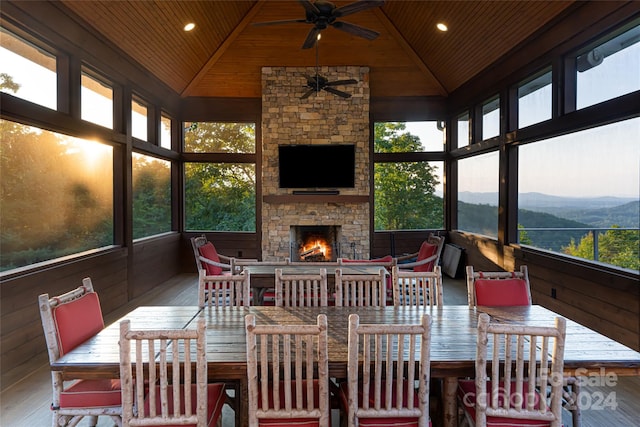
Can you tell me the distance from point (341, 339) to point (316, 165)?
5.50 m

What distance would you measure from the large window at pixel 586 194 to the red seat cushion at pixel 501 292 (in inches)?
77.5

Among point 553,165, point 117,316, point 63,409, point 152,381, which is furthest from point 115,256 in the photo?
point 553,165

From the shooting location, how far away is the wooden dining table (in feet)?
5.97

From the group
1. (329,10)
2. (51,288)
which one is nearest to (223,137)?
(51,288)

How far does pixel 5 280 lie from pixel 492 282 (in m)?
4.12

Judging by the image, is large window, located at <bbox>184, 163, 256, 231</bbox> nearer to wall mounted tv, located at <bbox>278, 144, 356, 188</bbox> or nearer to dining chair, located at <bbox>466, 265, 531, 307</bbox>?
wall mounted tv, located at <bbox>278, 144, 356, 188</bbox>

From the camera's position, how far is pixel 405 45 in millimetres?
6934

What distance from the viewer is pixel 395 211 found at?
7953 mm

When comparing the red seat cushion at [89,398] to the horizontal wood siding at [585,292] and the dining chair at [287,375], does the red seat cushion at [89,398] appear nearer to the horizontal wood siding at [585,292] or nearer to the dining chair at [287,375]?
the dining chair at [287,375]

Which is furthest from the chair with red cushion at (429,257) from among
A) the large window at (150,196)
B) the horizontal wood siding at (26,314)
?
the large window at (150,196)

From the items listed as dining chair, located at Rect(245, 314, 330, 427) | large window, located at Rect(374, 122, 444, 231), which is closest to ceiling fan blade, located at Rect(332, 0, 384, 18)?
dining chair, located at Rect(245, 314, 330, 427)

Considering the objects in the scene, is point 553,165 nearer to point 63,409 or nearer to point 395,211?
point 395,211

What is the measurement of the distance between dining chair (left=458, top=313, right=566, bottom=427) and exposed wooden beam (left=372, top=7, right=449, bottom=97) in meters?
6.26

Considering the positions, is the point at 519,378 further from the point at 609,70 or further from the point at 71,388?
the point at 609,70
